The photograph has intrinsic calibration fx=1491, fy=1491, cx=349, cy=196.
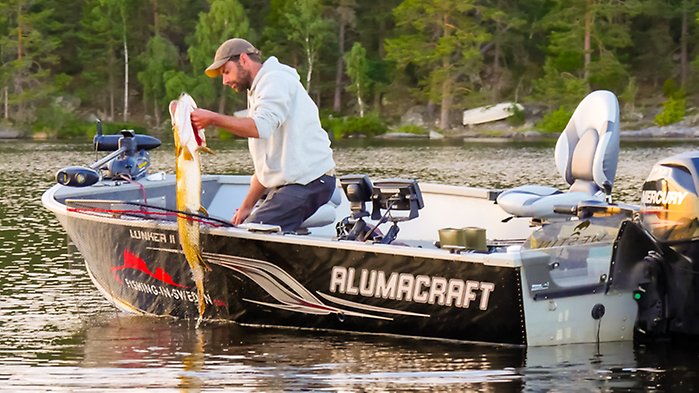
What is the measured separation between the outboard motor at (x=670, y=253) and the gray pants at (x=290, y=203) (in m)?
1.94

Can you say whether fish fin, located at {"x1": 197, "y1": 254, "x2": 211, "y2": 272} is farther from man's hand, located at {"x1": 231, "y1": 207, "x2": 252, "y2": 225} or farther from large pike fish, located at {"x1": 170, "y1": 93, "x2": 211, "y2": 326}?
man's hand, located at {"x1": 231, "y1": 207, "x2": 252, "y2": 225}

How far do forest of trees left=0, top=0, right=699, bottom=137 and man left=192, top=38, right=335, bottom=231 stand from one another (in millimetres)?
45754

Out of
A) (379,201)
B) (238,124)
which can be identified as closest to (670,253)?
(379,201)

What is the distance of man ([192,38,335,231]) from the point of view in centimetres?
864

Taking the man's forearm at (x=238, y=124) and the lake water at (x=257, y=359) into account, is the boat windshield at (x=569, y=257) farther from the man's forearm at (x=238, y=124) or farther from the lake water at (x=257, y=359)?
the man's forearm at (x=238, y=124)

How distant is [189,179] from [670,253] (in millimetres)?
2774

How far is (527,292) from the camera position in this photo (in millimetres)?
7770

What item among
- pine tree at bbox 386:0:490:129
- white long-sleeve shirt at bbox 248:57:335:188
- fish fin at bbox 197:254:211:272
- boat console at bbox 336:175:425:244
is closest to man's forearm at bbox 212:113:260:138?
white long-sleeve shirt at bbox 248:57:335:188

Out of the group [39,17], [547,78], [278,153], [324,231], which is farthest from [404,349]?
[39,17]

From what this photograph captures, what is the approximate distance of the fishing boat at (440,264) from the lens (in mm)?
7930

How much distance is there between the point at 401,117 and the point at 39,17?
1665 centimetres

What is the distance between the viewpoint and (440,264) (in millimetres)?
7965

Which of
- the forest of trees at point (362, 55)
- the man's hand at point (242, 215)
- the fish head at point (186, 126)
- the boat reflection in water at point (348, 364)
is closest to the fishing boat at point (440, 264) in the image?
the boat reflection in water at point (348, 364)

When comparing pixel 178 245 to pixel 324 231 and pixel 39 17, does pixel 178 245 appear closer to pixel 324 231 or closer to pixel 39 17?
pixel 324 231
